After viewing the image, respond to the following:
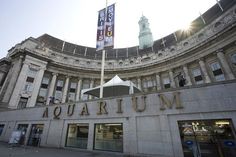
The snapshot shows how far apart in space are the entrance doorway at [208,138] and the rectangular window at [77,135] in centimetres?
875

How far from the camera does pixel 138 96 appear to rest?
1190 cm

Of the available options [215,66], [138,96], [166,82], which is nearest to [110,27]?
[138,96]

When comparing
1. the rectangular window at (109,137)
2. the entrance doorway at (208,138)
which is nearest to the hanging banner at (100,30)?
the rectangular window at (109,137)

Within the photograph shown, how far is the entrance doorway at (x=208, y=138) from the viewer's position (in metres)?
8.28

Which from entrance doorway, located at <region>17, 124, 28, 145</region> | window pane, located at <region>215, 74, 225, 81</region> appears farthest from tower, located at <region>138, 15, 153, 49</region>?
entrance doorway, located at <region>17, 124, 28, 145</region>

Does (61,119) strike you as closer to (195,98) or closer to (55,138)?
(55,138)

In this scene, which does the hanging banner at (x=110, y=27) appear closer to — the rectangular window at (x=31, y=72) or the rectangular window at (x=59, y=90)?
the rectangular window at (x=31, y=72)

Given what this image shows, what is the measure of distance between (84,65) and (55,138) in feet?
101

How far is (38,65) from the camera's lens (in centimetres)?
3438

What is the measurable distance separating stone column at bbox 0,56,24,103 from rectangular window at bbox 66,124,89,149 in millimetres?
22670

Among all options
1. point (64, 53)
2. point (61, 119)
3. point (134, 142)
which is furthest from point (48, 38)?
point (134, 142)

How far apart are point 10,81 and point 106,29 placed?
2734 centimetres

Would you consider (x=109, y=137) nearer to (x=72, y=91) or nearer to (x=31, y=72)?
(x=72, y=91)

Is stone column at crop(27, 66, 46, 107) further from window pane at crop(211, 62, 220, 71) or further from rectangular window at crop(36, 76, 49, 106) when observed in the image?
window pane at crop(211, 62, 220, 71)
